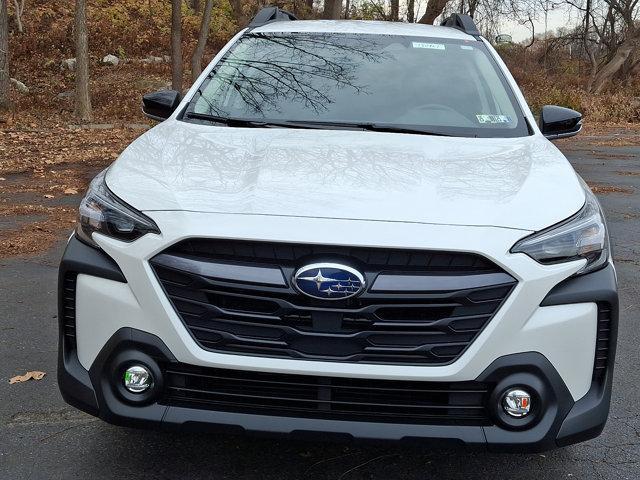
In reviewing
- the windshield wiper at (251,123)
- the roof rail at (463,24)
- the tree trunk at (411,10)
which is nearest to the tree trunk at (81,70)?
the roof rail at (463,24)

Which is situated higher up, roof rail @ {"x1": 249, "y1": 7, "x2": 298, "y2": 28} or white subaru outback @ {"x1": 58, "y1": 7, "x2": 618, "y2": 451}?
roof rail @ {"x1": 249, "y1": 7, "x2": 298, "y2": 28}

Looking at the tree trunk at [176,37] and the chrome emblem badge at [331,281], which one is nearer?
the chrome emblem badge at [331,281]

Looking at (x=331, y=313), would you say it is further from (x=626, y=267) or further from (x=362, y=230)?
(x=626, y=267)

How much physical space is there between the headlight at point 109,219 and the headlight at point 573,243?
1222 mm

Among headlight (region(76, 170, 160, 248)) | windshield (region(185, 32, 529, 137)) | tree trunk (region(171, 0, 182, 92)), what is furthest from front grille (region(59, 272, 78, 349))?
tree trunk (region(171, 0, 182, 92))

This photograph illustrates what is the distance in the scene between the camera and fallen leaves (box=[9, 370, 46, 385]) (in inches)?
145

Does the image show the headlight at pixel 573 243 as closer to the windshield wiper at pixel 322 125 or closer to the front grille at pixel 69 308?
the windshield wiper at pixel 322 125

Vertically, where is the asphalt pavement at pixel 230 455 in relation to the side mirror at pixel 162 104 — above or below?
below

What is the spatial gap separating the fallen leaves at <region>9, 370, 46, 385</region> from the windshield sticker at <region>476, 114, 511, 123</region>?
8.24 feet

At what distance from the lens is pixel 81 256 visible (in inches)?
102

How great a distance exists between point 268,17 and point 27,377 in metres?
2.81

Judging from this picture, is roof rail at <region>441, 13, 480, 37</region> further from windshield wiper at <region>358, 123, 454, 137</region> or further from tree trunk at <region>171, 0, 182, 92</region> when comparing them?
tree trunk at <region>171, 0, 182, 92</region>

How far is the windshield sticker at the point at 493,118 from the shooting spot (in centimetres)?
367

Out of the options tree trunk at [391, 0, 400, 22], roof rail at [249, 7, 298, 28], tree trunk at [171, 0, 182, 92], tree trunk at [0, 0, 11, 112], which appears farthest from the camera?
tree trunk at [391, 0, 400, 22]
